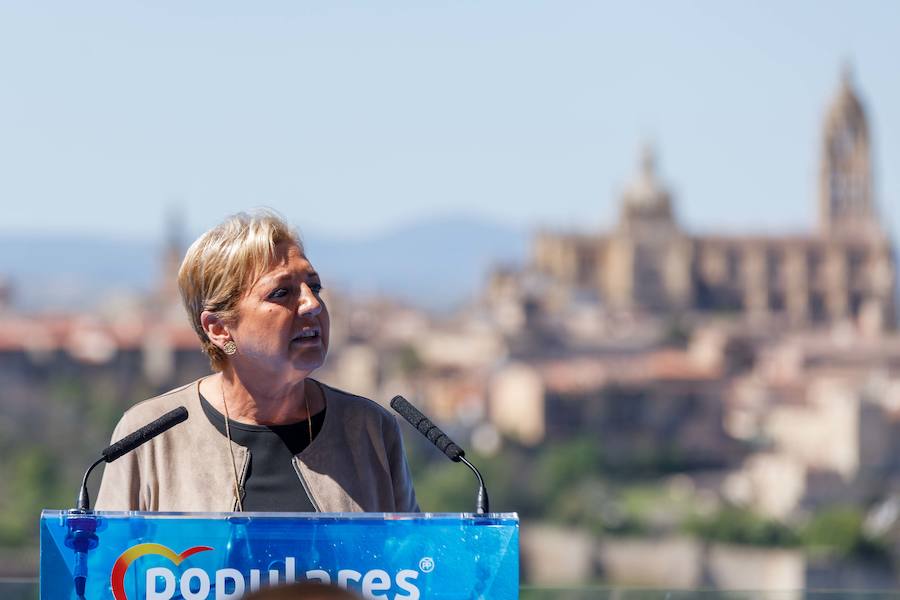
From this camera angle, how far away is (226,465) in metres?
1.97

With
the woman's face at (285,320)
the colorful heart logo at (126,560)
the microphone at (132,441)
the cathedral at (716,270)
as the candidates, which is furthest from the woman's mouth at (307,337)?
the cathedral at (716,270)

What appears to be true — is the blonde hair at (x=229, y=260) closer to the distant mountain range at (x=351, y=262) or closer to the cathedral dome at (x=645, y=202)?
the cathedral dome at (x=645, y=202)

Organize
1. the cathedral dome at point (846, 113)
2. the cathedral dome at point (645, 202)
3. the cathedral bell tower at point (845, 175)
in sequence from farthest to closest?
the cathedral dome at point (846, 113)
the cathedral bell tower at point (845, 175)
the cathedral dome at point (645, 202)

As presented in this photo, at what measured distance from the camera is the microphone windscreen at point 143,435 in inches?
73.6

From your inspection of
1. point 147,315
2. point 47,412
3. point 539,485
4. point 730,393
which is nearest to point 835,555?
point 539,485

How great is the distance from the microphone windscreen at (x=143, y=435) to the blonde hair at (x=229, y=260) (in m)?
0.10

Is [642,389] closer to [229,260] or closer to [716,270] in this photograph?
[716,270]

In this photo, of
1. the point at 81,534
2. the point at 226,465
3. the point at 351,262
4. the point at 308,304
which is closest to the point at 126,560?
the point at 81,534

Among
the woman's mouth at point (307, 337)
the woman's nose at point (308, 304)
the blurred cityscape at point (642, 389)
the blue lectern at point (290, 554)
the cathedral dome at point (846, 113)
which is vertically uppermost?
the cathedral dome at point (846, 113)

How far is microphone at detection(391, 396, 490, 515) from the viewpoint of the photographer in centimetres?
185

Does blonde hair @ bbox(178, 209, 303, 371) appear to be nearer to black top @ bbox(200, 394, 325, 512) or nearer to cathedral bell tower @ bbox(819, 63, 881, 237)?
black top @ bbox(200, 394, 325, 512)

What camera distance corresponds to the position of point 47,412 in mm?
39969

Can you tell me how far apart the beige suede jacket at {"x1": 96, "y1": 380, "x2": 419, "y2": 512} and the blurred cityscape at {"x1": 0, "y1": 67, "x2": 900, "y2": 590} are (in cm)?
2254

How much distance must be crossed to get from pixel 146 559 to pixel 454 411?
126 feet
